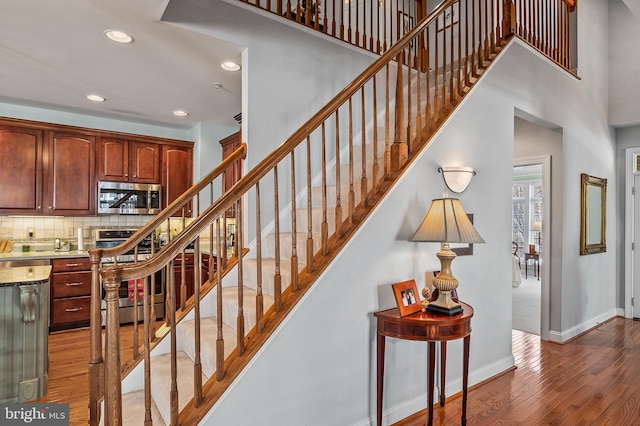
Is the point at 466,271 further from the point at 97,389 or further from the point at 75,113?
the point at 75,113

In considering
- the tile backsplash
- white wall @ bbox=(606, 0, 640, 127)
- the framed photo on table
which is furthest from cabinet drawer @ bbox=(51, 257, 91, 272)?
white wall @ bbox=(606, 0, 640, 127)

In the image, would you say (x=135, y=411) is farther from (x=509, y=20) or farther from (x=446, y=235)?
(x=509, y=20)

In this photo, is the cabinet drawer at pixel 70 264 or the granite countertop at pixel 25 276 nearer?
Answer: the granite countertop at pixel 25 276

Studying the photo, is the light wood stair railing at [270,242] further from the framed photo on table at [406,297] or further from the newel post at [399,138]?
the framed photo on table at [406,297]

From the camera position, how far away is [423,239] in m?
2.40

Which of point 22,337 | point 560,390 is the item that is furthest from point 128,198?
point 560,390

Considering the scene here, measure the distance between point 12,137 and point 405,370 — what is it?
16.7 feet

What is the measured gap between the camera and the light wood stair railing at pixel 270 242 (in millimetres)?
1717

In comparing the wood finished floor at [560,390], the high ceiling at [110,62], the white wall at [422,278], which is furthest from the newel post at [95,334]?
the wood finished floor at [560,390]

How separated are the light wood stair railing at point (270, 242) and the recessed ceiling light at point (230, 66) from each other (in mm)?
923

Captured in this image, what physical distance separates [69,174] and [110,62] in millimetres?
2193

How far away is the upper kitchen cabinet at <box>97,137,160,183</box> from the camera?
505 centimetres

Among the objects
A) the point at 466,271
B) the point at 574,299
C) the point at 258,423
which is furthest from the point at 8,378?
the point at 574,299

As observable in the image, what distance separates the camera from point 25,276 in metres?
2.94
